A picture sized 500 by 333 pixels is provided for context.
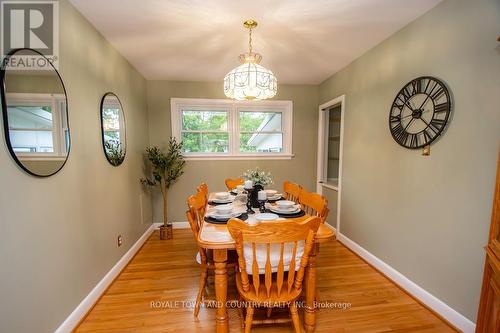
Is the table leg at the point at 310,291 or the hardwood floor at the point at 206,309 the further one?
the hardwood floor at the point at 206,309

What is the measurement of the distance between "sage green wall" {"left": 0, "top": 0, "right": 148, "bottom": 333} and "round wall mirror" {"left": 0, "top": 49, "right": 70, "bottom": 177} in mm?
76

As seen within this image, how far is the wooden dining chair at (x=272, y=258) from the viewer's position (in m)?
1.26

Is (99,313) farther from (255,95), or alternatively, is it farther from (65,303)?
(255,95)

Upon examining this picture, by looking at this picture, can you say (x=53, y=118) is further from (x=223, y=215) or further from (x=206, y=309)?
(x=206, y=309)

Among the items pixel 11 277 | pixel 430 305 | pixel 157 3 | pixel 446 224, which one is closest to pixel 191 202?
pixel 11 277

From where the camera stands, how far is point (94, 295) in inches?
78.7

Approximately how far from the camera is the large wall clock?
5.86 feet

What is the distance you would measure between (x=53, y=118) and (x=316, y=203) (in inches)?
81.9

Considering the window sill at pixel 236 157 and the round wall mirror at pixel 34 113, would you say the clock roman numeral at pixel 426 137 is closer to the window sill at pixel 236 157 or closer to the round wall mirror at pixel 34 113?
the window sill at pixel 236 157

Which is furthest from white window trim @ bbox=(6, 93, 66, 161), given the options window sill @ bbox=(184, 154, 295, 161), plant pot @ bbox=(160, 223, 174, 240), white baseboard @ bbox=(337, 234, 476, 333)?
white baseboard @ bbox=(337, 234, 476, 333)

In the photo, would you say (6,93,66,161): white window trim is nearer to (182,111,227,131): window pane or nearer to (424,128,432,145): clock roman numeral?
(182,111,227,131): window pane

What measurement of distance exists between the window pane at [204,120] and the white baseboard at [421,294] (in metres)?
2.75

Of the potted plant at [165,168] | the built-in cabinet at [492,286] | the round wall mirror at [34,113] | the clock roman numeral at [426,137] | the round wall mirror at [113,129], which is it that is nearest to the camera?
the built-in cabinet at [492,286]

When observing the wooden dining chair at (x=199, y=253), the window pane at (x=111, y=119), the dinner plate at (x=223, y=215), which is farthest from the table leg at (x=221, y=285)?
the window pane at (x=111, y=119)
